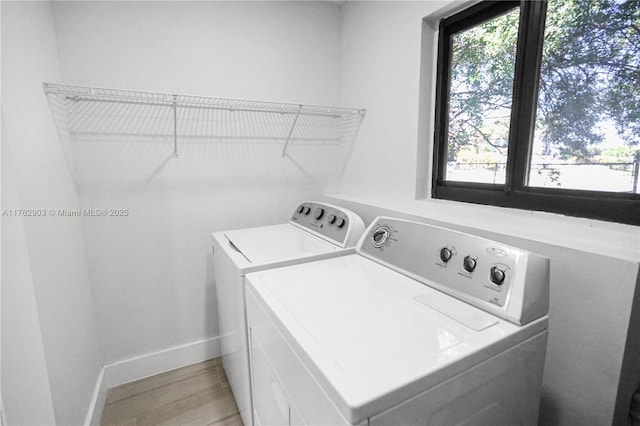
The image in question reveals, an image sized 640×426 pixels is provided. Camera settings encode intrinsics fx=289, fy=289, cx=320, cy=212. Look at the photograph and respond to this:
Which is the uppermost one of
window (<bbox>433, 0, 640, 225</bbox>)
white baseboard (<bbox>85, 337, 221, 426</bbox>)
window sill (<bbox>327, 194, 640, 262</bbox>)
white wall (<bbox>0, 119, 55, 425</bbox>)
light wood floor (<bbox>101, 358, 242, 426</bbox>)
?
window (<bbox>433, 0, 640, 225</bbox>)

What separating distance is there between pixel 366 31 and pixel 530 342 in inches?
74.0

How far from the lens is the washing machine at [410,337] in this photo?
571 millimetres

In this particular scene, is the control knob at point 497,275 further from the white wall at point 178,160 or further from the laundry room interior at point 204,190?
the white wall at point 178,160

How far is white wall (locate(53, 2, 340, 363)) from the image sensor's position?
155 cm

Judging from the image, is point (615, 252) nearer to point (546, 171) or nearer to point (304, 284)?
point (546, 171)

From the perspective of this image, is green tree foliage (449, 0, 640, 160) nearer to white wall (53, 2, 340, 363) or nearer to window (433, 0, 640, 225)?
window (433, 0, 640, 225)

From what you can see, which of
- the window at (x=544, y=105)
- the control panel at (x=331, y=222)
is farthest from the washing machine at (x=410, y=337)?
the window at (x=544, y=105)

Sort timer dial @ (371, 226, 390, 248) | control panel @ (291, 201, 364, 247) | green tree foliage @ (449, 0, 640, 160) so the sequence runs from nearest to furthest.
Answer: green tree foliage @ (449, 0, 640, 160)
timer dial @ (371, 226, 390, 248)
control panel @ (291, 201, 364, 247)

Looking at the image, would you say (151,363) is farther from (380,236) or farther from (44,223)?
(380,236)

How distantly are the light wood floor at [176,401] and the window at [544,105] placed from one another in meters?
1.72

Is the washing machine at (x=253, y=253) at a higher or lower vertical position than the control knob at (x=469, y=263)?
lower

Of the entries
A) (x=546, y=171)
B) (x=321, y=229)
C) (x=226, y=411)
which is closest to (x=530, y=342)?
(x=546, y=171)

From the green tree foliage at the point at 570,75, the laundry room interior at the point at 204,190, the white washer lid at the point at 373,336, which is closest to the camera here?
the white washer lid at the point at 373,336

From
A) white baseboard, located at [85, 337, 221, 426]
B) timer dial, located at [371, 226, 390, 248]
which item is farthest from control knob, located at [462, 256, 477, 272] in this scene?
white baseboard, located at [85, 337, 221, 426]
